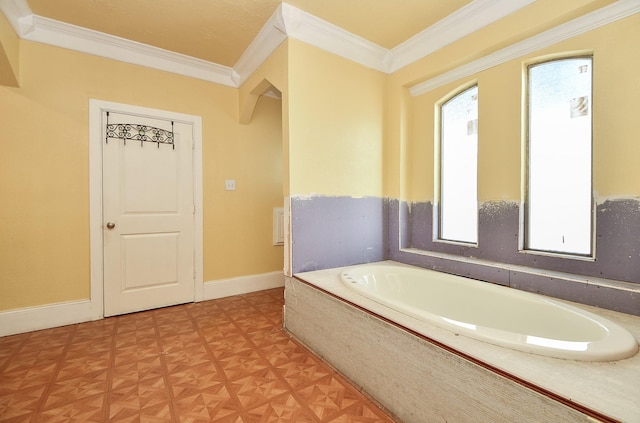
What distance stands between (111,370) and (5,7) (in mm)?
2602

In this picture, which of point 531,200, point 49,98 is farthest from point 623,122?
point 49,98

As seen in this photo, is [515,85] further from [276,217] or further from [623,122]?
[276,217]

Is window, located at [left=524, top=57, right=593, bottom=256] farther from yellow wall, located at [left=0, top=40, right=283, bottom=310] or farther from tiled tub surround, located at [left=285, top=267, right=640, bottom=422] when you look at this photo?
yellow wall, located at [left=0, top=40, right=283, bottom=310]

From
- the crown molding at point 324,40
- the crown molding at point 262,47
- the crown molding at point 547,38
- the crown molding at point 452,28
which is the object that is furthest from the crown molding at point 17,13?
the crown molding at point 547,38

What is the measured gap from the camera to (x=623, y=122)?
1.56 m

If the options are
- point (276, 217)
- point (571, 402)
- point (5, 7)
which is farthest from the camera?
point (276, 217)

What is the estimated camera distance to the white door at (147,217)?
2.58 m

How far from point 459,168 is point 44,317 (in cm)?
374

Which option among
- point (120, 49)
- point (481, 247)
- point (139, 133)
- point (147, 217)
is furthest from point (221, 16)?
point (481, 247)

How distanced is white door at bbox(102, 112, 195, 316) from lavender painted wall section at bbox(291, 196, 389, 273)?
1.37m

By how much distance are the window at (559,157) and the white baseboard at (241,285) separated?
8.53 ft

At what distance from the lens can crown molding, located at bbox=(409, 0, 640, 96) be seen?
61.4 inches

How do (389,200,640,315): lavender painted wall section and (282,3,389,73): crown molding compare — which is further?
(282,3,389,73): crown molding

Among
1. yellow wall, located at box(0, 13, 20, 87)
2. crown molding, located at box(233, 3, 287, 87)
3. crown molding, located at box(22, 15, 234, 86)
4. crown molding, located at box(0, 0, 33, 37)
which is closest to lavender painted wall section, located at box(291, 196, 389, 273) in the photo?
crown molding, located at box(233, 3, 287, 87)
